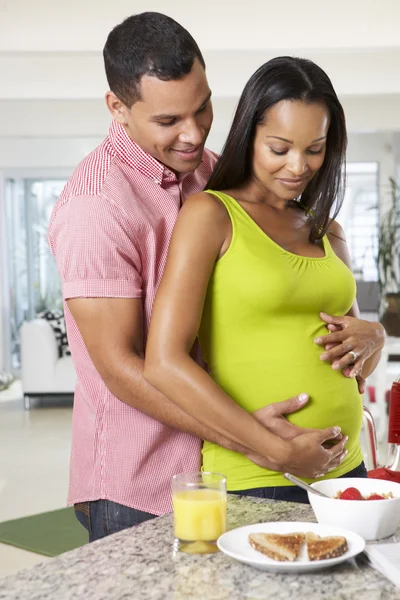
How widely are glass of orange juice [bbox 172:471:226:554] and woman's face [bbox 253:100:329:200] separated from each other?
68cm

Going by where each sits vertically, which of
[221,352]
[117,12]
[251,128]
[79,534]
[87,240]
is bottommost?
[79,534]

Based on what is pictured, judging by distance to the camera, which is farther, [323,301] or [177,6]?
[177,6]

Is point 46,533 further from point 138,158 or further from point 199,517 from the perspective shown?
point 199,517

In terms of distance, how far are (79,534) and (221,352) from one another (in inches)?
125

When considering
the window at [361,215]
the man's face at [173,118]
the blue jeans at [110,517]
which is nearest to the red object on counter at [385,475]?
the blue jeans at [110,517]

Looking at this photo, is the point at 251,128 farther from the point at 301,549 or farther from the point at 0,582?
the point at 0,582

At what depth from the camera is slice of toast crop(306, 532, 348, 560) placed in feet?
→ 3.91

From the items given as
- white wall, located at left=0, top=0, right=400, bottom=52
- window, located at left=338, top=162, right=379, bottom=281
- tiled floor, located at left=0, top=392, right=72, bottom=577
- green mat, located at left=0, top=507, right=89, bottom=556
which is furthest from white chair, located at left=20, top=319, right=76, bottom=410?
window, located at left=338, top=162, right=379, bottom=281

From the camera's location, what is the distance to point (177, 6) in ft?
19.9

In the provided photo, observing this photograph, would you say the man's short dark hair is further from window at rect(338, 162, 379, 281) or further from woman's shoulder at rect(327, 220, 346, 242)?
window at rect(338, 162, 379, 281)

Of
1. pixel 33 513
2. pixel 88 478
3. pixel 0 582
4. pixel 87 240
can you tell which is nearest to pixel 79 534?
pixel 33 513

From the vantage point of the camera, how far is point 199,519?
1.30m

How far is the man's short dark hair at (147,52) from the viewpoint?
5.64ft

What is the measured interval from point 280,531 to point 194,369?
14.4 inches
